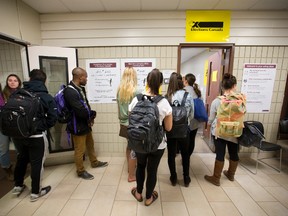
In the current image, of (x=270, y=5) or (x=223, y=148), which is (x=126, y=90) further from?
(x=270, y=5)

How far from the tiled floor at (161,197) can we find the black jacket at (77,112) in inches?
31.8

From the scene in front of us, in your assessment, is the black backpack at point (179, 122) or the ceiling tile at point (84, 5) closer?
the black backpack at point (179, 122)

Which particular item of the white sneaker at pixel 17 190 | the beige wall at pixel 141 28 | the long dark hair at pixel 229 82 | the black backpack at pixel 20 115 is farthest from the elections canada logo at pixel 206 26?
the white sneaker at pixel 17 190

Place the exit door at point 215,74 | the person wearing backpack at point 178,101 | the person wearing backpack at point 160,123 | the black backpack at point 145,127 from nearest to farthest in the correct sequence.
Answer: the black backpack at point 145,127, the person wearing backpack at point 160,123, the person wearing backpack at point 178,101, the exit door at point 215,74

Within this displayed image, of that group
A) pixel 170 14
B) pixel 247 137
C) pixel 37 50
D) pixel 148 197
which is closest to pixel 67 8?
pixel 37 50

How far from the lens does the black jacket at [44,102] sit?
1.82m

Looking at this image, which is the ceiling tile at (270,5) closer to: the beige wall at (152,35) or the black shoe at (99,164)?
the beige wall at (152,35)

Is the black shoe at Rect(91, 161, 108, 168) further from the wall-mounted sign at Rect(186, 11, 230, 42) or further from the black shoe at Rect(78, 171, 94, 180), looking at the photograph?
the wall-mounted sign at Rect(186, 11, 230, 42)

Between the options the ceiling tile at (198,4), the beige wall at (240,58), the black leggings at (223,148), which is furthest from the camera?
the beige wall at (240,58)

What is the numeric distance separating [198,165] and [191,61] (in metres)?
6.27

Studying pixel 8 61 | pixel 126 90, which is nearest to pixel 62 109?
pixel 126 90

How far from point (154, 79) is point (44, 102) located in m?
1.35

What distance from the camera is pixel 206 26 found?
275cm

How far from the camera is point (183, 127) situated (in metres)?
1.84
